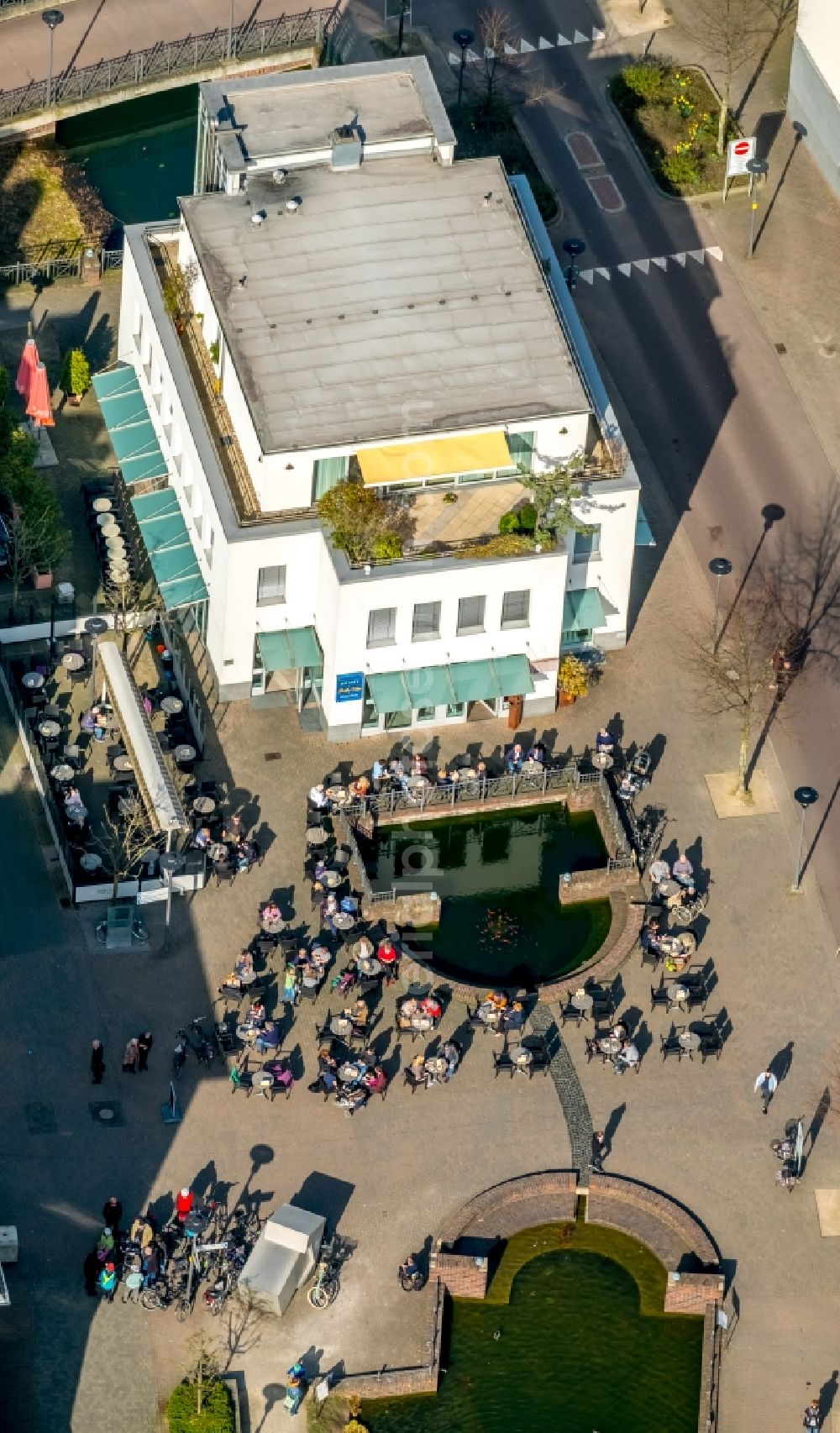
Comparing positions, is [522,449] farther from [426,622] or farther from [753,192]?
[753,192]

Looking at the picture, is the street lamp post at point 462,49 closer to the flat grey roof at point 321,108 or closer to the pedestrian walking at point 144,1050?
the flat grey roof at point 321,108

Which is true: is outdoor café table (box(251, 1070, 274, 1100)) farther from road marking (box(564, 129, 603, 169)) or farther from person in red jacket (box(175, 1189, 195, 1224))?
road marking (box(564, 129, 603, 169))

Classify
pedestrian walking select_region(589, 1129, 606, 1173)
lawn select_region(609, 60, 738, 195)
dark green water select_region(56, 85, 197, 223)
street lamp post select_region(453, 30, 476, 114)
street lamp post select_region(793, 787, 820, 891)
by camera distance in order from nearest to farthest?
pedestrian walking select_region(589, 1129, 606, 1173), street lamp post select_region(793, 787, 820, 891), lawn select_region(609, 60, 738, 195), street lamp post select_region(453, 30, 476, 114), dark green water select_region(56, 85, 197, 223)

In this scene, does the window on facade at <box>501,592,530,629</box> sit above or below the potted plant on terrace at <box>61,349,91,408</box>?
below

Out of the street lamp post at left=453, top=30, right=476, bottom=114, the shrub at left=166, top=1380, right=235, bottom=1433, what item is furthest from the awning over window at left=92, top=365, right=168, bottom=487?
the shrub at left=166, top=1380, right=235, bottom=1433

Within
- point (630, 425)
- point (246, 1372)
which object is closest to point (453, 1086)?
point (246, 1372)

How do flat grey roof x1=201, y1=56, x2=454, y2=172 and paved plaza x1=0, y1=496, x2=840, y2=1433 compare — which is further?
flat grey roof x1=201, y1=56, x2=454, y2=172
